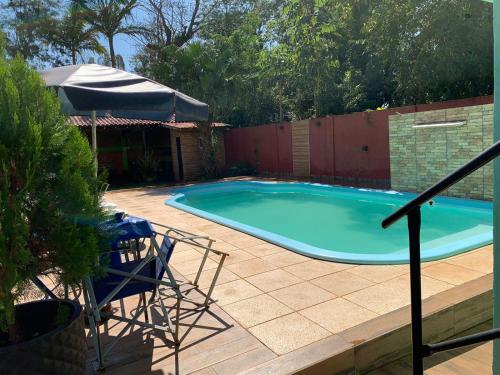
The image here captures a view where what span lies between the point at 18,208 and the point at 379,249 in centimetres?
566

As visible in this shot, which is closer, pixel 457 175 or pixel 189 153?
pixel 457 175

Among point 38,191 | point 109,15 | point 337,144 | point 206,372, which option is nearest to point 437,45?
point 337,144

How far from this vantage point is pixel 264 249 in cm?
512

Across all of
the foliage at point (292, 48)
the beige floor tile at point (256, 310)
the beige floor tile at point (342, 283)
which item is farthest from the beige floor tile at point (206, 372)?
the foliage at point (292, 48)

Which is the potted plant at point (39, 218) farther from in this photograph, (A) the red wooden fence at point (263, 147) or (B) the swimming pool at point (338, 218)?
(A) the red wooden fence at point (263, 147)

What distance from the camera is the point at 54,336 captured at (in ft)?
6.13

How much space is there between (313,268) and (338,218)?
4.72 m

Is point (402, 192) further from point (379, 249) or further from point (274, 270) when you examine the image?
point (274, 270)

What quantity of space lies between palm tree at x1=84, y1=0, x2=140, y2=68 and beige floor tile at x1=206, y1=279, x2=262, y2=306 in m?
17.9

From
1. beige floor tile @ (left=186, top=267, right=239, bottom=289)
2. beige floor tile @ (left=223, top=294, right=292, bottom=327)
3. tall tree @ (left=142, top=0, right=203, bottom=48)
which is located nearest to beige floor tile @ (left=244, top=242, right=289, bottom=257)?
beige floor tile @ (left=186, top=267, right=239, bottom=289)

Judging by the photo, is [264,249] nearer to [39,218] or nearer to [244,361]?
[244,361]

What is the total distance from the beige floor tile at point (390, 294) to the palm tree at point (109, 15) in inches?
732

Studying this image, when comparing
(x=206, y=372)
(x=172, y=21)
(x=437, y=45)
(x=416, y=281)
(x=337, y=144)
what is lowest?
(x=206, y=372)

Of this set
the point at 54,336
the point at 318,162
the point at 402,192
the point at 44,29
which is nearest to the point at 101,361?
the point at 54,336
